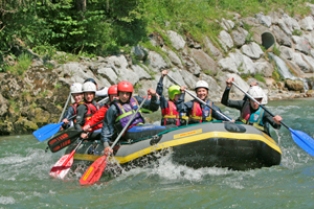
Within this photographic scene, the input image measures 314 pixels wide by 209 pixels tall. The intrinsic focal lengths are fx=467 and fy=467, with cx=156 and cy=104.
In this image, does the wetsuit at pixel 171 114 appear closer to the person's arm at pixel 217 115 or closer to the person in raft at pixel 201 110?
the person in raft at pixel 201 110

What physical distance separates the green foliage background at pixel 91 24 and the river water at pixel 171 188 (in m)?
6.40

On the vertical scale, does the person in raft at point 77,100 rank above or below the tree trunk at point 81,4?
below

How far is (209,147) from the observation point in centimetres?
618

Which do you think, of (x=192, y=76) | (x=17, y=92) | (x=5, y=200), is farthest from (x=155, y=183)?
(x=192, y=76)

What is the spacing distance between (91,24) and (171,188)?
35.4ft

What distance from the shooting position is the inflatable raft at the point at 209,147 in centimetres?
618

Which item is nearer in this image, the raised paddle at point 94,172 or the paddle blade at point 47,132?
the raised paddle at point 94,172

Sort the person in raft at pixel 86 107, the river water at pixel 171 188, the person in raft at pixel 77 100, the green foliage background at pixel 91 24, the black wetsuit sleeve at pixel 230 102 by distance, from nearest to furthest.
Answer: the river water at pixel 171 188 < the black wetsuit sleeve at pixel 230 102 < the person in raft at pixel 86 107 < the person in raft at pixel 77 100 < the green foliage background at pixel 91 24

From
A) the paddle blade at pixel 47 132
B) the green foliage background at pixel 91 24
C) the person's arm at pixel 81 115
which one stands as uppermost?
the green foliage background at pixel 91 24

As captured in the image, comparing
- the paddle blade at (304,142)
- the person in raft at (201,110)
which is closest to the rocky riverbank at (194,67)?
the person in raft at (201,110)

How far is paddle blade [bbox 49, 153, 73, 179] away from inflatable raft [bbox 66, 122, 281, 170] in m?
0.88

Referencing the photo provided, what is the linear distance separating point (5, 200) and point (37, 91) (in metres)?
6.81

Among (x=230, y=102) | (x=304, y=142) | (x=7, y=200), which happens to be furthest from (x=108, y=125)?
(x=304, y=142)

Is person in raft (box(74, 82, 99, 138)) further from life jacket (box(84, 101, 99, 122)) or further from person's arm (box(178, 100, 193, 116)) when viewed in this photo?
person's arm (box(178, 100, 193, 116))
